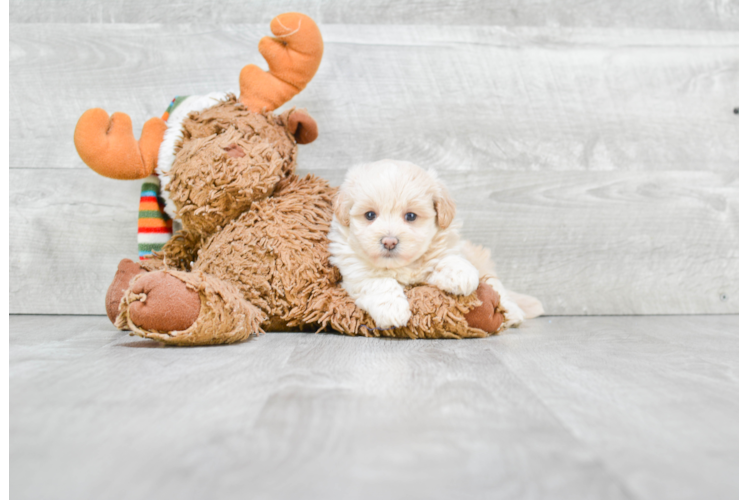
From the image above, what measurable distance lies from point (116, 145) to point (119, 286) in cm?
29

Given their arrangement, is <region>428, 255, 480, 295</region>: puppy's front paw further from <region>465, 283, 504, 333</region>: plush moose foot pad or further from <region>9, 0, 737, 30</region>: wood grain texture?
<region>9, 0, 737, 30</region>: wood grain texture

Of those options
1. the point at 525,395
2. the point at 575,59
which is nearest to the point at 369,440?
the point at 525,395

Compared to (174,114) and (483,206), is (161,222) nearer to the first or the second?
(174,114)

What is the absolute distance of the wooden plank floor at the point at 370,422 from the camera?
0.46 metres

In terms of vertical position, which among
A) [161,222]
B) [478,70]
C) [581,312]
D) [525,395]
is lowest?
[581,312]

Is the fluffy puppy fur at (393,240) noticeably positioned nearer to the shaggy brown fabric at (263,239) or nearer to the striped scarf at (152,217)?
the shaggy brown fabric at (263,239)

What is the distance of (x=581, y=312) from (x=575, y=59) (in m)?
0.69

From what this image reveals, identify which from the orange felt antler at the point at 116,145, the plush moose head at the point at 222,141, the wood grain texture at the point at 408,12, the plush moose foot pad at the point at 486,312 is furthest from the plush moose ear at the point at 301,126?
the plush moose foot pad at the point at 486,312

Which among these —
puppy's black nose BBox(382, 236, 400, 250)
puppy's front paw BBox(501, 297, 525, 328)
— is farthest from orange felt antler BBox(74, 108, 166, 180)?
puppy's front paw BBox(501, 297, 525, 328)

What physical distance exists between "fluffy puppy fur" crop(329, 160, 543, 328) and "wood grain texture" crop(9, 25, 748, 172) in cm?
39

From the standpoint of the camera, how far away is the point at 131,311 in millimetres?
893

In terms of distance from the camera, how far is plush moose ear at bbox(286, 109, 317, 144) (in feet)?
3.81

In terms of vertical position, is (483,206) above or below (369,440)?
above

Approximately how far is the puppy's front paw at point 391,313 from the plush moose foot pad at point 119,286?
0.52 metres
